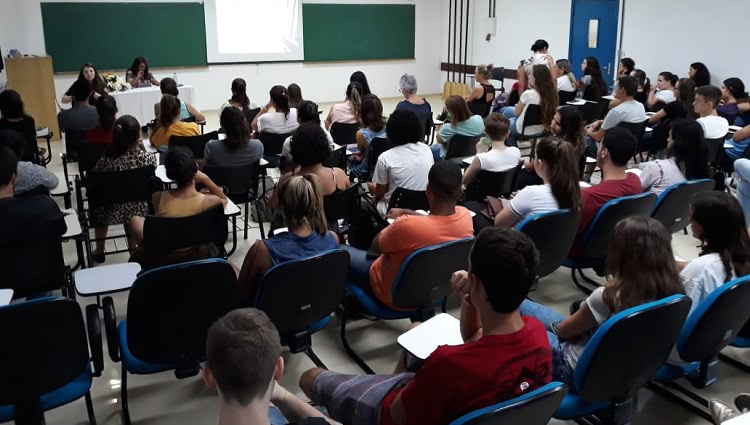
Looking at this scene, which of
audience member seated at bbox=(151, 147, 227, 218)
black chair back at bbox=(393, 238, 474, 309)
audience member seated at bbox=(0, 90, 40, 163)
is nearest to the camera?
black chair back at bbox=(393, 238, 474, 309)

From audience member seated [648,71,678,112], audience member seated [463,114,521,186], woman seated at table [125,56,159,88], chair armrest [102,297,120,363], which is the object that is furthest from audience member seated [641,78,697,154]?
woman seated at table [125,56,159,88]

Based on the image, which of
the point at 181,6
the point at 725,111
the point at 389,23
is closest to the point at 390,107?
the point at 389,23

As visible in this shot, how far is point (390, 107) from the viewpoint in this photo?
13.1m

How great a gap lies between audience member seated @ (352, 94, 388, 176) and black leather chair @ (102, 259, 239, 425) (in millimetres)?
3397

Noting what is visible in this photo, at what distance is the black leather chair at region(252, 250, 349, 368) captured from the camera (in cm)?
272

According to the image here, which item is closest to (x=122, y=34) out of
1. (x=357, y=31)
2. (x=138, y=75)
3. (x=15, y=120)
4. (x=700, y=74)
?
(x=138, y=75)

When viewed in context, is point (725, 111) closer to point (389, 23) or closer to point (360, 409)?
point (360, 409)

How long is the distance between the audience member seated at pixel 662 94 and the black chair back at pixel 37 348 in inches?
278

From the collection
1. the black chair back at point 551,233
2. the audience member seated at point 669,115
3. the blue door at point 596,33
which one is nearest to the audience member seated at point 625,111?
the audience member seated at point 669,115

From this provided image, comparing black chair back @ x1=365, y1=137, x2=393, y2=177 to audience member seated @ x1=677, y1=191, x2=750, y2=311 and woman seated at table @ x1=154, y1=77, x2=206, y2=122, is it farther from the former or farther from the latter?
audience member seated @ x1=677, y1=191, x2=750, y2=311

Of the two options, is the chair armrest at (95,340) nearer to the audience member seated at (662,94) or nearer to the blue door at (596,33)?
the audience member seated at (662,94)

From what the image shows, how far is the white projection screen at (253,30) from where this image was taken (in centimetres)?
1216

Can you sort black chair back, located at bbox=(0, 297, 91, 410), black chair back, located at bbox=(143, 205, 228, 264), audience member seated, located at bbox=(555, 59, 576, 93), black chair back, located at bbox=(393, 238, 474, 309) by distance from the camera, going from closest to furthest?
black chair back, located at bbox=(0, 297, 91, 410), black chair back, located at bbox=(393, 238, 474, 309), black chair back, located at bbox=(143, 205, 228, 264), audience member seated, located at bbox=(555, 59, 576, 93)

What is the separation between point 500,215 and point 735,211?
1339 mm
